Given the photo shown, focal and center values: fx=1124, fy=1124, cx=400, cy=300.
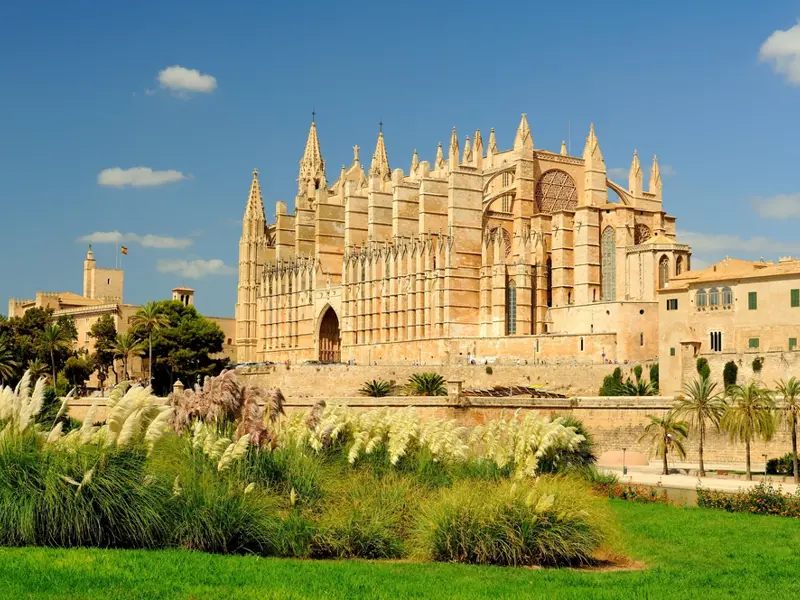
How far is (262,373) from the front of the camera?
2270 inches

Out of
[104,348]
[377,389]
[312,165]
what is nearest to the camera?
[377,389]

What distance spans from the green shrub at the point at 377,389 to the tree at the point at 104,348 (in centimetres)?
1680

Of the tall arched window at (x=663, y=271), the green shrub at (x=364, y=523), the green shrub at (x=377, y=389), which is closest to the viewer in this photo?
the green shrub at (x=364, y=523)

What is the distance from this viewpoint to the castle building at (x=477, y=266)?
1938 inches

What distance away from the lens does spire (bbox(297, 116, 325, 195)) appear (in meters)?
83.6

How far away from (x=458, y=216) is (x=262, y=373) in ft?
42.1

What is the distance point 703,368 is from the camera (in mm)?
38031

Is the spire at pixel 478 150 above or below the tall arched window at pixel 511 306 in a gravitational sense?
above

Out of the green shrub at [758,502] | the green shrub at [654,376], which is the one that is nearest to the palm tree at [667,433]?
the green shrub at [654,376]

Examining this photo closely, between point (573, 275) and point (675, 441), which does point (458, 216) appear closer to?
point (573, 275)

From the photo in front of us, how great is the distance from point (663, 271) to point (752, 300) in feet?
32.8

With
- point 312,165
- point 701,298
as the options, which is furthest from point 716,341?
point 312,165

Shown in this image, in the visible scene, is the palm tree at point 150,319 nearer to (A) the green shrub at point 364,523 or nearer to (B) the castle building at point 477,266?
(B) the castle building at point 477,266

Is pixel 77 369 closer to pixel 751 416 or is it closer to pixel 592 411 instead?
pixel 592 411
